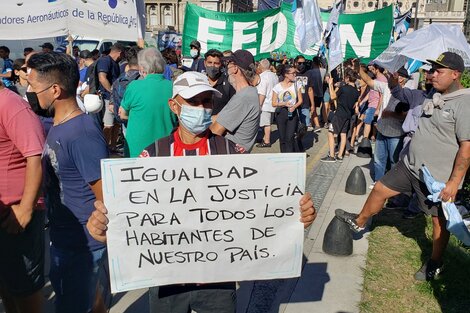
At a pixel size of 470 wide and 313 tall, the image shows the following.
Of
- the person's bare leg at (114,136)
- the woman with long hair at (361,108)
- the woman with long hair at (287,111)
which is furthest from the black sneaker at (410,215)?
the person's bare leg at (114,136)

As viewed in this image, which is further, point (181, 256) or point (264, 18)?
point (264, 18)

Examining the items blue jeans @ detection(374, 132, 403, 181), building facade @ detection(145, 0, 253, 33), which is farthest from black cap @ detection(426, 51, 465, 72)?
building facade @ detection(145, 0, 253, 33)

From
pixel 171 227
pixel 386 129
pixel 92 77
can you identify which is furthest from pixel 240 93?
pixel 92 77

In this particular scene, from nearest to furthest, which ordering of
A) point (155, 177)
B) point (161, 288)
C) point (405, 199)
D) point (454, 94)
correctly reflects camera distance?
point (155, 177), point (161, 288), point (454, 94), point (405, 199)

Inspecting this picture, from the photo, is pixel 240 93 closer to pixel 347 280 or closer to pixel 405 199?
pixel 347 280

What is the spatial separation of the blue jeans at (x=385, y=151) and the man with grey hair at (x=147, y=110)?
11.1ft

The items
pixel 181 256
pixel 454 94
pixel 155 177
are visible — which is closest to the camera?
pixel 155 177

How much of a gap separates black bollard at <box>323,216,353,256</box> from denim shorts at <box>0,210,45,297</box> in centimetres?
279

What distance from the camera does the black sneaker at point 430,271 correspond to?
13.0 ft

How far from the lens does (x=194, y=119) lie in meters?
2.24

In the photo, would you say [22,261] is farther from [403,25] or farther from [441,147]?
[403,25]

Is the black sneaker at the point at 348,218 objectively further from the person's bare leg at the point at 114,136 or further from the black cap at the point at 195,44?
the black cap at the point at 195,44

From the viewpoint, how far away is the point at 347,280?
3.96m

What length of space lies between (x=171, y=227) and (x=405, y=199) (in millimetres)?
4737
